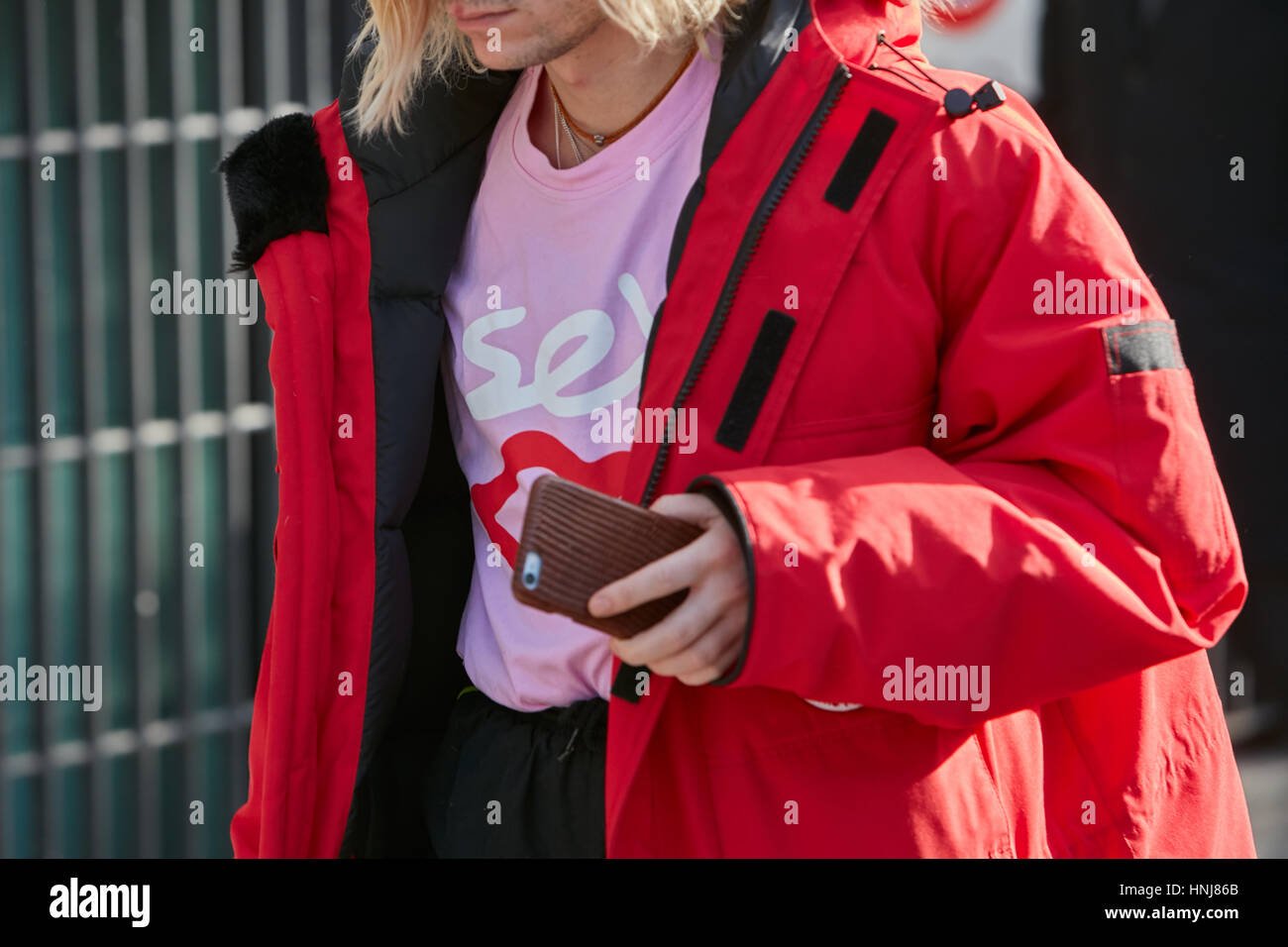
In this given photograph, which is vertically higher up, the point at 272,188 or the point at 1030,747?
the point at 272,188

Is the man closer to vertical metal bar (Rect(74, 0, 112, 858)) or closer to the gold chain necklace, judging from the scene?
the gold chain necklace

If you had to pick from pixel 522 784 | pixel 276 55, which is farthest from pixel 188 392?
pixel 522 784

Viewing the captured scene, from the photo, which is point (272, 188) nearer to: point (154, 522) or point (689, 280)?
point (689, 280)

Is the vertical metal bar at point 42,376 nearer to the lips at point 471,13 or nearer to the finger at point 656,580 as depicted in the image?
the lips at point 471,13

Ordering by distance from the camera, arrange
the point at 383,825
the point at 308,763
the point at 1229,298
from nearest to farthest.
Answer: the point at 308,763 → the point at 383,825 → the point at 1229,298

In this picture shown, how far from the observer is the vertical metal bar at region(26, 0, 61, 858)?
355cm

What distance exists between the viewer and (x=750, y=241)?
1724 mm

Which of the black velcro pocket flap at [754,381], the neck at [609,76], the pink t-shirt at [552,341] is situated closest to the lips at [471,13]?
the neck at [609,76]

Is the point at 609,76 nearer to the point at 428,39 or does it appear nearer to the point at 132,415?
the point at 428,39

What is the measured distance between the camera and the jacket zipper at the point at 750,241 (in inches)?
67.7

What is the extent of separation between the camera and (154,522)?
152 inches

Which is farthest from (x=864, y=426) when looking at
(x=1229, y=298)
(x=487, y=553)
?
(x=1229, y=298)

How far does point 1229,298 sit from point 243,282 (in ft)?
10.7

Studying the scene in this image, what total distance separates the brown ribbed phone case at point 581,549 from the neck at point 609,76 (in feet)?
2.71
